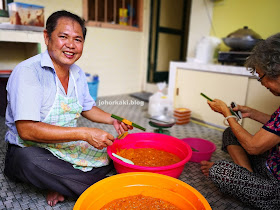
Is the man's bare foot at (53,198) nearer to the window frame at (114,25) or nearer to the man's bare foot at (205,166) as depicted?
the man's bare foot at (205,166)

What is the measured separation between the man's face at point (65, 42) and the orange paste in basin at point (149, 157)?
0.65 m

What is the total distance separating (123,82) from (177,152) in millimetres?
2387

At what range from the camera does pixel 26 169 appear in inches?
39.4

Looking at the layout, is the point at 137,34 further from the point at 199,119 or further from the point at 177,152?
the point at 177,152

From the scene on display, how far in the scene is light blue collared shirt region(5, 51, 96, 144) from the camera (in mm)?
951

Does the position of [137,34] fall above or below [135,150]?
above

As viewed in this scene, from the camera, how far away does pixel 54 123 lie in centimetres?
113

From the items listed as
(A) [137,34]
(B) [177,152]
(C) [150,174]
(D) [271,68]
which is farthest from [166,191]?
(A) [137,34]

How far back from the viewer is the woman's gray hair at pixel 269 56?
98cm

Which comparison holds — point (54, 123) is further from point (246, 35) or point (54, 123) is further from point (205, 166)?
point (246, 35)

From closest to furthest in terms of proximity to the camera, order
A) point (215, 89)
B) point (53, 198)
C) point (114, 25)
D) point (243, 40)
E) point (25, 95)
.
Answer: point (25, 95)
point (53, 198)
point (243, 40)
point (215, 89)
point (114, 25)

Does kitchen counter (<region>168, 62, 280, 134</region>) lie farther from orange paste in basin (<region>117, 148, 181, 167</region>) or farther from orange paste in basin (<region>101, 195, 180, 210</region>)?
orange paste in basin (<region>101, 195, 180, 210</region>)

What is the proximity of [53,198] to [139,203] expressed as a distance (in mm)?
446

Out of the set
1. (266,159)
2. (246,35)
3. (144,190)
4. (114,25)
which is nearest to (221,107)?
(266,159)
